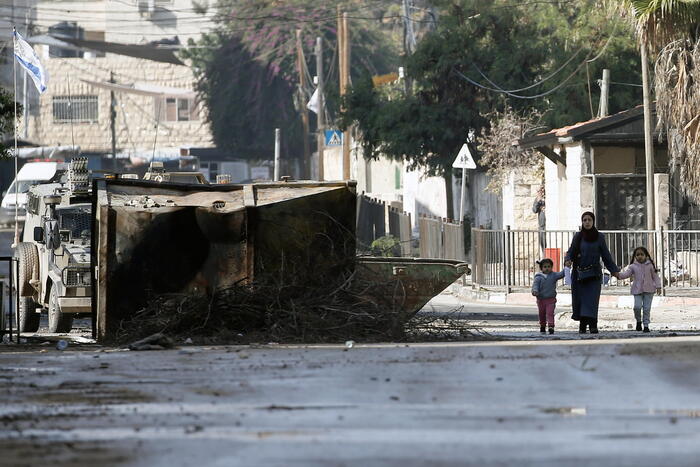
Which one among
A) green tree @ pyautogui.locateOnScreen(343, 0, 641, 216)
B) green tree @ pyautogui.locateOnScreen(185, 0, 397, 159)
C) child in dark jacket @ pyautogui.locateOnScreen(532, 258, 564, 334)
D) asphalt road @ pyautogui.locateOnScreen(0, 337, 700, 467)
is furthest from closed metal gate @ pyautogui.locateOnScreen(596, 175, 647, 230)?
green tree @ pyautogui.locateOnScreen(185, 0, 397, 159)

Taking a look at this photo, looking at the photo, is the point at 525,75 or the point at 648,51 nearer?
the point at 648,51

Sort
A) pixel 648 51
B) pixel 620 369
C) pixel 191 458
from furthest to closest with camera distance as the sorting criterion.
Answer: pixel 648 51 < pixel 620 369 < pixel 191 458

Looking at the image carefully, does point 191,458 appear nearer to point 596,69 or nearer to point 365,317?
point 365,317

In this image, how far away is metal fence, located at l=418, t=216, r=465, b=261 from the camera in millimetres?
30656

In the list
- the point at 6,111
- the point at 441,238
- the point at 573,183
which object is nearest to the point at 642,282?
the point at 6,111

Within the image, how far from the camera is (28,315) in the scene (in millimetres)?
21516

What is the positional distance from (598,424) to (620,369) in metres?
2.81

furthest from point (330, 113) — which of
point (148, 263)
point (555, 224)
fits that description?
point (148, 263)

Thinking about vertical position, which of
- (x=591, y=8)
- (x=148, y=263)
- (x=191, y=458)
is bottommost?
(x=191, y=458)

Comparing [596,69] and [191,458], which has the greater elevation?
[596,69]

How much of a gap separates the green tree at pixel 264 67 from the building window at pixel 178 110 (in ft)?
44.0

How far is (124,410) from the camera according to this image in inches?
371

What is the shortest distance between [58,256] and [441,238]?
45.0 feet

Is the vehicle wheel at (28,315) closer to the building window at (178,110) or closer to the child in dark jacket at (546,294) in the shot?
the child in dark jacket at (546,294)
